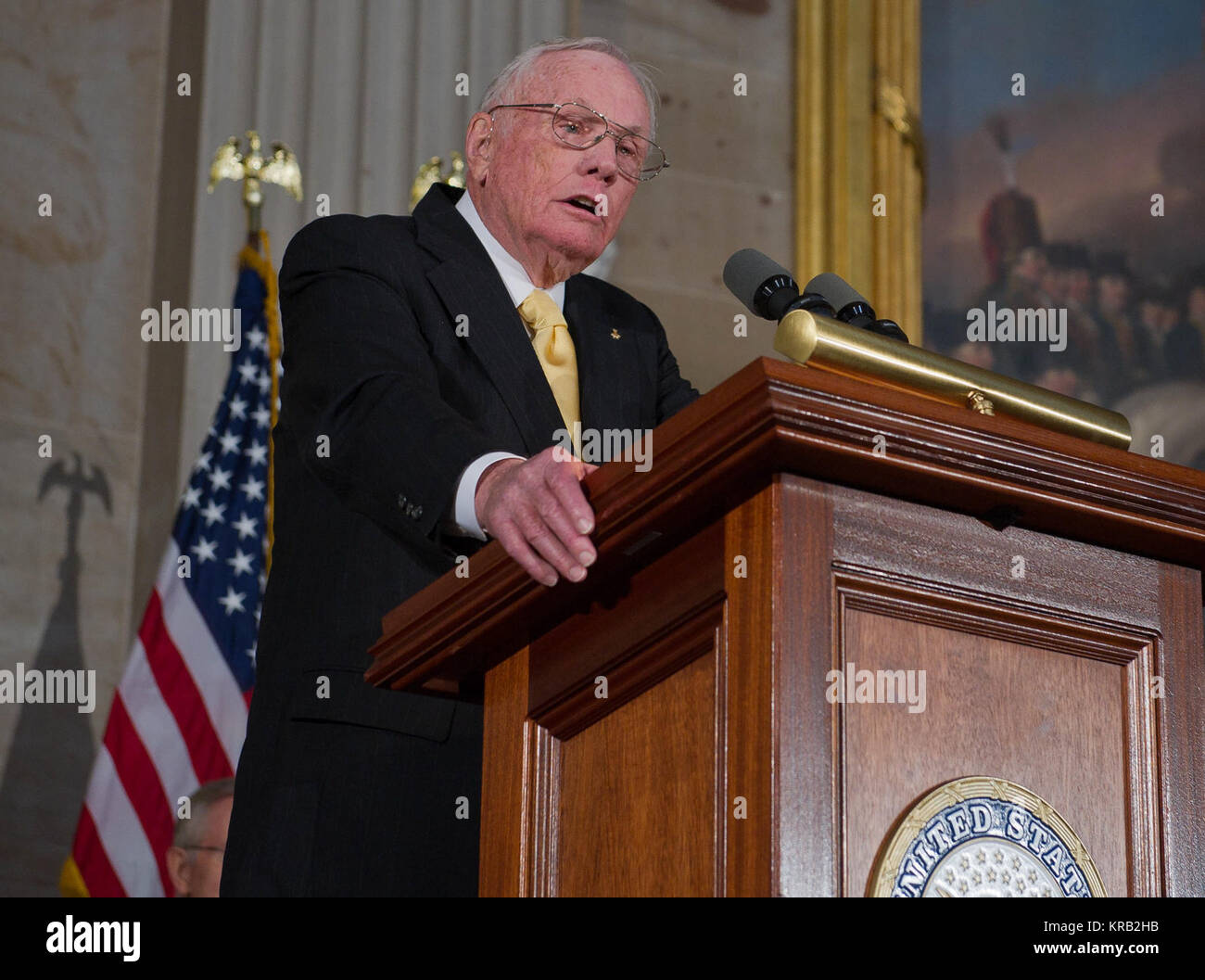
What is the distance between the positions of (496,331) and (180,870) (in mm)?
2442

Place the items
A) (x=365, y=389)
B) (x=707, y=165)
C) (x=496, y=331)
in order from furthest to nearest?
1. (x=707, y=165)
2. (x=496, y=331)
3. (x=365, y=389)

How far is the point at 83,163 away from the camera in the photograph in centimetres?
509

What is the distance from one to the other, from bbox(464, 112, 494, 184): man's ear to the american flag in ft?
7.27

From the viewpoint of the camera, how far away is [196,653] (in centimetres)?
444

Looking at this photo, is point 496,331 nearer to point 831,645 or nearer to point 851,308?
point 851,308

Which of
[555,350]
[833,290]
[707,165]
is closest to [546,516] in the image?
[833,290]

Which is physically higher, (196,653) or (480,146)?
(480,146)

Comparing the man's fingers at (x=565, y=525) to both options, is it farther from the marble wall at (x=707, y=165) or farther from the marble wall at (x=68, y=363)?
the marble wall at (x=707, y=165)

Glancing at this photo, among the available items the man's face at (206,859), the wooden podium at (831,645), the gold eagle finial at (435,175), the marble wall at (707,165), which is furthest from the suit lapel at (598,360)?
the marble wall at (707,165)

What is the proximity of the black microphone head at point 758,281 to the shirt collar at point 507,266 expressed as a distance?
0.47 metres

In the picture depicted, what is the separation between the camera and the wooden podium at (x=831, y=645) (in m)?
1.33
